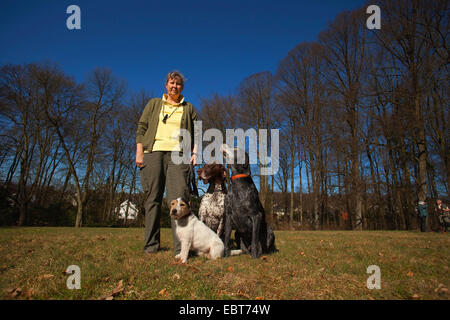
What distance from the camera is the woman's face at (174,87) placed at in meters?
3.84

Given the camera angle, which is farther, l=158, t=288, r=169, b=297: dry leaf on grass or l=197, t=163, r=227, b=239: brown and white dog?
l=197, t=163, r=227, b=239: brown and white dog

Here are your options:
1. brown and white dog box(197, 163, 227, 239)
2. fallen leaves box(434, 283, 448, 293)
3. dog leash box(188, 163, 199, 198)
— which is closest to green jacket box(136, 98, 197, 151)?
dog leash box(188, 163, 199, 198)

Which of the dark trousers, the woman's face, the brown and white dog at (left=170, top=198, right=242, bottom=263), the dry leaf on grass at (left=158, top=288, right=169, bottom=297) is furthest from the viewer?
the woman's face

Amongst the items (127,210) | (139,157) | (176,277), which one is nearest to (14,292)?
(176,277)

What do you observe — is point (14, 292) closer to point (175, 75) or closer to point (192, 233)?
point (192, 233)

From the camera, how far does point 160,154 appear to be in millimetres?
3752

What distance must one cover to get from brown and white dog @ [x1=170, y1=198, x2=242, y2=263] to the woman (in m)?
0.33

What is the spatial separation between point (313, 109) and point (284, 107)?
2301 millimetres

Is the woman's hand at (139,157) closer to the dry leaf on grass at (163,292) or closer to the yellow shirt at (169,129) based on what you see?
the yellow shirt at (169,129)

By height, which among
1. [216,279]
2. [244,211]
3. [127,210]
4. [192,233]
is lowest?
[127,210]

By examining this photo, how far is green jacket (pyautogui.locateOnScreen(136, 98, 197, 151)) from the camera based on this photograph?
12.5ft

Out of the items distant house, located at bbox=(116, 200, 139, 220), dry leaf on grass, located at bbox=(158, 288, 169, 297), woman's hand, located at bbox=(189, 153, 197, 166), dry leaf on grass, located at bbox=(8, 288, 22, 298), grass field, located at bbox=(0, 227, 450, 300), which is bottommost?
distant house, located at bbox=(116, 200, 139, 220)

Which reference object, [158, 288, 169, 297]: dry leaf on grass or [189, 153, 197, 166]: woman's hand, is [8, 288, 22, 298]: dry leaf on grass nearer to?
[158, 288, 169, 297]: dry leaf on grass

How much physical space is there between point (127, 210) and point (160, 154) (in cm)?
1626
